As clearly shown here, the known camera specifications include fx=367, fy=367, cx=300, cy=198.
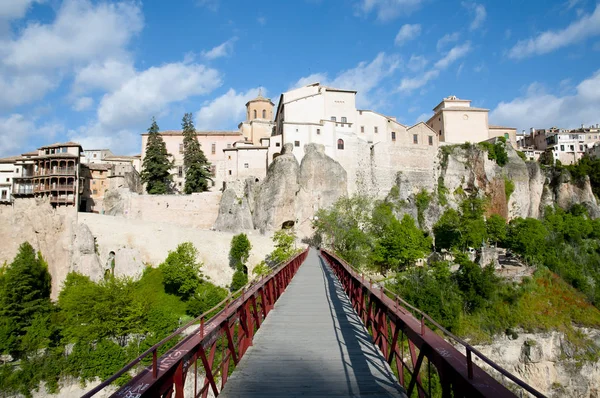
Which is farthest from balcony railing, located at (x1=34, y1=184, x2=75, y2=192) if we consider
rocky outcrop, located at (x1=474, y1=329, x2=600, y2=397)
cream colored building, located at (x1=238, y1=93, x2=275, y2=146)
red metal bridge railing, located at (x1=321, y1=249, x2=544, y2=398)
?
rocky outcrop, located at (x1=474, y1=329, x2=600, y2=397)

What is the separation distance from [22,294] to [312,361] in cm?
3126

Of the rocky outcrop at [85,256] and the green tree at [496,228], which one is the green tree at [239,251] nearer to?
the rocky outcrop at [85,256]

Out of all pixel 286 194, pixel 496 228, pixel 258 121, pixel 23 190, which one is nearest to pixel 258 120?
pixel 258 121

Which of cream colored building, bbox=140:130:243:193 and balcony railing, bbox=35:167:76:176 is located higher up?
cream colored building, bbox=140:130:243:193

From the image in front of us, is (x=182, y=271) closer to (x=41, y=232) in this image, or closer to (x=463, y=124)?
(x=41, y=232)

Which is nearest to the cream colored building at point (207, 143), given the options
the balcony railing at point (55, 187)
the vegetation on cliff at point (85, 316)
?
the balcony railing at point (55, 187)

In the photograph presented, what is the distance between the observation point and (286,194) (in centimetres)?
4119

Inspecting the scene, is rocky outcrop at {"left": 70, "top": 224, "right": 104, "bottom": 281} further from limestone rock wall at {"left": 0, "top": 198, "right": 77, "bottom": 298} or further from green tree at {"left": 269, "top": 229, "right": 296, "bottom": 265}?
A: green tree at {"left": 269, "top": 229, "right": 296, "bottom": 265}

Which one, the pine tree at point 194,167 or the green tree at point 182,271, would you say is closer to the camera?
the green tree at point 182,271

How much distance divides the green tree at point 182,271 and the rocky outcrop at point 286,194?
7.60 metres

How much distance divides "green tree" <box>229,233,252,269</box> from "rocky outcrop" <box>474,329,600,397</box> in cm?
2050

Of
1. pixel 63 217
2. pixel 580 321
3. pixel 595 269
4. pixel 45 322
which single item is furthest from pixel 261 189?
pixel 595 269

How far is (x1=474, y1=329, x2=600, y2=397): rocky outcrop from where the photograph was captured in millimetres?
26281

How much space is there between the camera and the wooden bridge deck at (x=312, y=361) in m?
4.59
